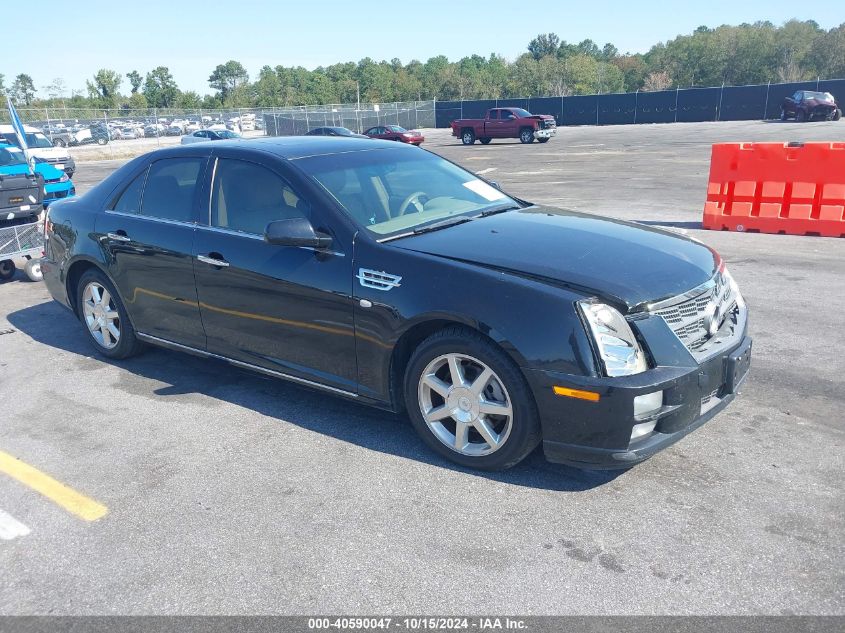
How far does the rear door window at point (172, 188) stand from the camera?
497 centimetres

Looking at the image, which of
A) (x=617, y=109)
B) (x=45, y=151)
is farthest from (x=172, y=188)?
(x=617, y=109)

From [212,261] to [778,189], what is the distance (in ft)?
26.8

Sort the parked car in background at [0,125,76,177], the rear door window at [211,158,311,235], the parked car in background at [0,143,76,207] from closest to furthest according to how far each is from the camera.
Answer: the rear door window at [211,158,311,235]
the parked car in background at [0,143,76,207]
the parked car in background at [0,125,76,177]

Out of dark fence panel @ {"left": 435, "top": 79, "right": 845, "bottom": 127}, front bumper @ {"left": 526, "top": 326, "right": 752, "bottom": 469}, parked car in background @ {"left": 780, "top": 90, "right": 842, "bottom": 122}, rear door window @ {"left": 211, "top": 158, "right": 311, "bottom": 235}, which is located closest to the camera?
front bumper @ {"left": 526, "top": 326, "right": 752, "bottom": 469}

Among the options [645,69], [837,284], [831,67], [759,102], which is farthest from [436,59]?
[837,284]

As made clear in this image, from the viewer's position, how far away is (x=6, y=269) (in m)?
8.83

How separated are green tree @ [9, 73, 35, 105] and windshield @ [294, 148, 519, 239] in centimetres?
13122

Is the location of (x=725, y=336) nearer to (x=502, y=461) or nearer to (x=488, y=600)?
(x=502, y=461)

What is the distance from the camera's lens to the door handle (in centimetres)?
461

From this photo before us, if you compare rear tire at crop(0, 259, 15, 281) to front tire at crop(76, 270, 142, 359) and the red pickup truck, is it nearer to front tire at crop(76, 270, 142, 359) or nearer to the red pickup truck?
front tire at crop(76, 270, 142, 359)

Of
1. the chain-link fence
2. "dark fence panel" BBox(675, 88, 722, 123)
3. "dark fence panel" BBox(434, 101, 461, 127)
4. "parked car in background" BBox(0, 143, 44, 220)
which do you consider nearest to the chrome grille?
"parked car in background" BBox(0, 143, 44, 220)

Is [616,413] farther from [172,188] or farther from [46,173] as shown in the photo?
[46,173]

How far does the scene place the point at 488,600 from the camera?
9.24ft

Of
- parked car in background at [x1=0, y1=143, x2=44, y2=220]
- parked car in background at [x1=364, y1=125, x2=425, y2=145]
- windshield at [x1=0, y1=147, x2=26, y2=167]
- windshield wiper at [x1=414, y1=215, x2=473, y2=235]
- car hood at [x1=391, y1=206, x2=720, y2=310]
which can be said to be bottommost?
parked car in background at [x1=364, y1=125, x2=425, y2=145]
